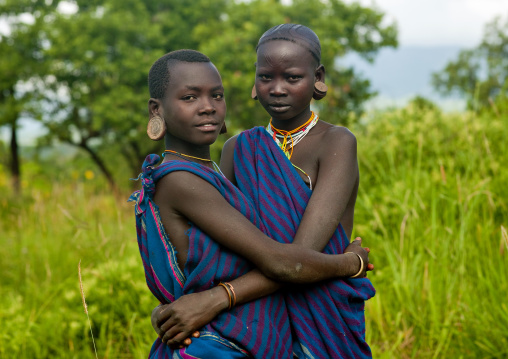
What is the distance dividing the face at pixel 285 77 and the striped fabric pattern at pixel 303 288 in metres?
0.15

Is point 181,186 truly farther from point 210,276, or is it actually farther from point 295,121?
point 295,121

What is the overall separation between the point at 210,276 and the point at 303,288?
0.35 metres

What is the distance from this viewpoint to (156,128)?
1779mm

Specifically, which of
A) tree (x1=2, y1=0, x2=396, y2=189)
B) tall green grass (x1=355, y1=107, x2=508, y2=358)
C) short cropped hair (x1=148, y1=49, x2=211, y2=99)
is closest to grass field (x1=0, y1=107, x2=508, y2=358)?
tall green grass (x1=355, y1=107, x2=508, y2=358)

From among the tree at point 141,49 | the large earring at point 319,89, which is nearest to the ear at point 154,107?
the large earring at point 319,89

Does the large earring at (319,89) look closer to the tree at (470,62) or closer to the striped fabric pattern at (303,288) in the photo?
the striped fabric pattern at (303,288)

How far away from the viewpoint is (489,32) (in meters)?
36.2

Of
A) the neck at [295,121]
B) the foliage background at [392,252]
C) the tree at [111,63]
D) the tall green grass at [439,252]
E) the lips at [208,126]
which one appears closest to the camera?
the lips at [208,126]

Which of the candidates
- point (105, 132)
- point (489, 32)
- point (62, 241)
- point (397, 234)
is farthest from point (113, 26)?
point (489, 32)

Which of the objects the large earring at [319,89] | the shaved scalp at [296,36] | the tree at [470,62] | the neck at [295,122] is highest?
the tree at [470,62]

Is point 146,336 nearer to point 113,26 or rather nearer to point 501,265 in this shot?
point 501,265

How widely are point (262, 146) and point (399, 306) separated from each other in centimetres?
221

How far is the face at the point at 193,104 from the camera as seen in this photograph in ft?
5.71

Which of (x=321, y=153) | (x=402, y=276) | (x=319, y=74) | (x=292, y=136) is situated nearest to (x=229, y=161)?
(x=292, y=136)
